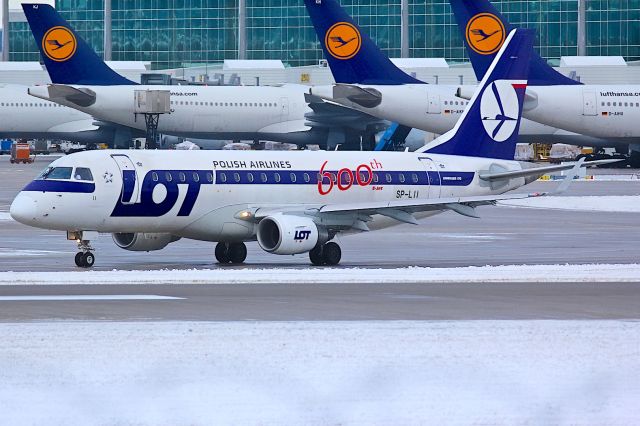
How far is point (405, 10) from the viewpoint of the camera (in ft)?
421

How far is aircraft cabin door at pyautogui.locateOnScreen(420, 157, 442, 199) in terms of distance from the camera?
105 feet

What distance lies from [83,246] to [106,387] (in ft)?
53.0

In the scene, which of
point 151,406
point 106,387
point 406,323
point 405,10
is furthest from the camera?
point 405,10

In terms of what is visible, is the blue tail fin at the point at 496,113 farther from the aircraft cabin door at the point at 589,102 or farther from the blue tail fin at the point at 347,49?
the aircraft cabin door at the point at 589,102

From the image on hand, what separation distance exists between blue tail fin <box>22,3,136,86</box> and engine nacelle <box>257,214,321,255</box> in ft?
171

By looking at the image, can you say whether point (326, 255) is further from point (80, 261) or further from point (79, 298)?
point (79, 298)

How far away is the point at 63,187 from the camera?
91.5 ft

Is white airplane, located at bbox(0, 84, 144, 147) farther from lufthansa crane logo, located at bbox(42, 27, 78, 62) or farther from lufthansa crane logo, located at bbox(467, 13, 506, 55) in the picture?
lufthansa crane logo, located at bbox(467, 13, 506, 55)

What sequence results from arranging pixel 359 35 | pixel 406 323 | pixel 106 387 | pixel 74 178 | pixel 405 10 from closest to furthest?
pixel 106 387 → pixel 406 323 → pixel 74 178 → pixel 359 35 → pixel 405 10

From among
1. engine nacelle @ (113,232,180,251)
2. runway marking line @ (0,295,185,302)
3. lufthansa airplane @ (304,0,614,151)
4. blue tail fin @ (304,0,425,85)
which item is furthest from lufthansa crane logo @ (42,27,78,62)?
runway marking line @ (0,295,185,302)

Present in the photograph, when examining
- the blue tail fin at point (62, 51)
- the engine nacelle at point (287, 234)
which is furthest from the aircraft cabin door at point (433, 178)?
the blue tail fin at point (62, 51)

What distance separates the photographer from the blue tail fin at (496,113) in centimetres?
3309

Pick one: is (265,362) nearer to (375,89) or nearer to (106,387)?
(106,387)

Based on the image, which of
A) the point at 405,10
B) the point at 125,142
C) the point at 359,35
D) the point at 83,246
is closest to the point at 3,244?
the point at 83,246
